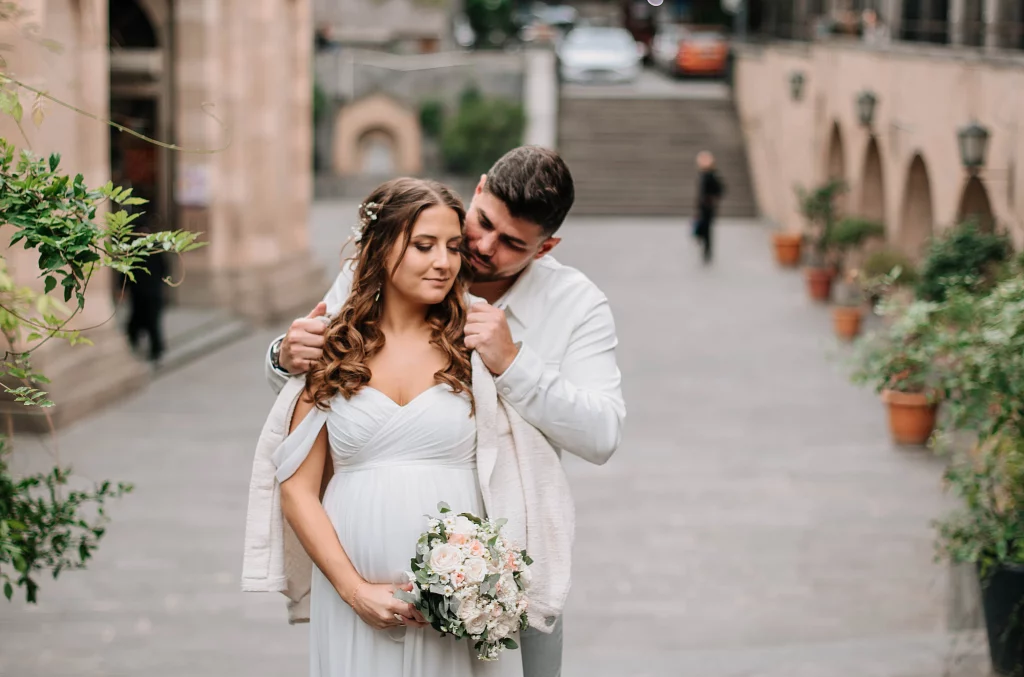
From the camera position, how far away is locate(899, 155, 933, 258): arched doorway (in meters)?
19.9

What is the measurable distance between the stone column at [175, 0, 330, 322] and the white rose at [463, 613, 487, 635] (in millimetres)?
14423

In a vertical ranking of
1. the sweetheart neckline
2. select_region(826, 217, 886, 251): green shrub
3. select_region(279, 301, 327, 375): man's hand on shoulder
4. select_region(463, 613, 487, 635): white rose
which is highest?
select_region(279, 301, 327, 375): man's hand on shoulder

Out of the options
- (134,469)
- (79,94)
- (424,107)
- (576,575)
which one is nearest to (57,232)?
(576,575)

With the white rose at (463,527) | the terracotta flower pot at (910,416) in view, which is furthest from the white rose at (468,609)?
the terracotta flower pot at (910,416)

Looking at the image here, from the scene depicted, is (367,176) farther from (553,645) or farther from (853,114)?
(553,645)

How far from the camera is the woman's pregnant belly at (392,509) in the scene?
150 inches

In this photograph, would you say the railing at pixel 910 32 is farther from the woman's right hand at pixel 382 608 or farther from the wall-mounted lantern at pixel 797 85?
the woman's right hand at pixel 382 608

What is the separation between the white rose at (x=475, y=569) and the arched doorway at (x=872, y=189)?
19824 mm

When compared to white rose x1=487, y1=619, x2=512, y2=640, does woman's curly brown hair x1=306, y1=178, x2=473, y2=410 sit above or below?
above

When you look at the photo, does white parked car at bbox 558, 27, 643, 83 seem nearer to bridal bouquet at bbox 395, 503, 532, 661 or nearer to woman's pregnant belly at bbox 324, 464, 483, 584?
woman's pregnant belly at bbox 324, 464, 483, 584

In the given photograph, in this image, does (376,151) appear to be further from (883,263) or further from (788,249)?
(883,263)

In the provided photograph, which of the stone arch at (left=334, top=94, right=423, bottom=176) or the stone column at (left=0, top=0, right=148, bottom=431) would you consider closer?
the stone column at (left=0, top=0, right=148, bottom=431)

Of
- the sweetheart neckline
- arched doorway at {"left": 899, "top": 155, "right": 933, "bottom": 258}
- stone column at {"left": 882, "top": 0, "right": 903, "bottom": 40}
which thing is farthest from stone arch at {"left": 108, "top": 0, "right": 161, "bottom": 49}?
the sweetheart neckline

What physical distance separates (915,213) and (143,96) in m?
9.76
